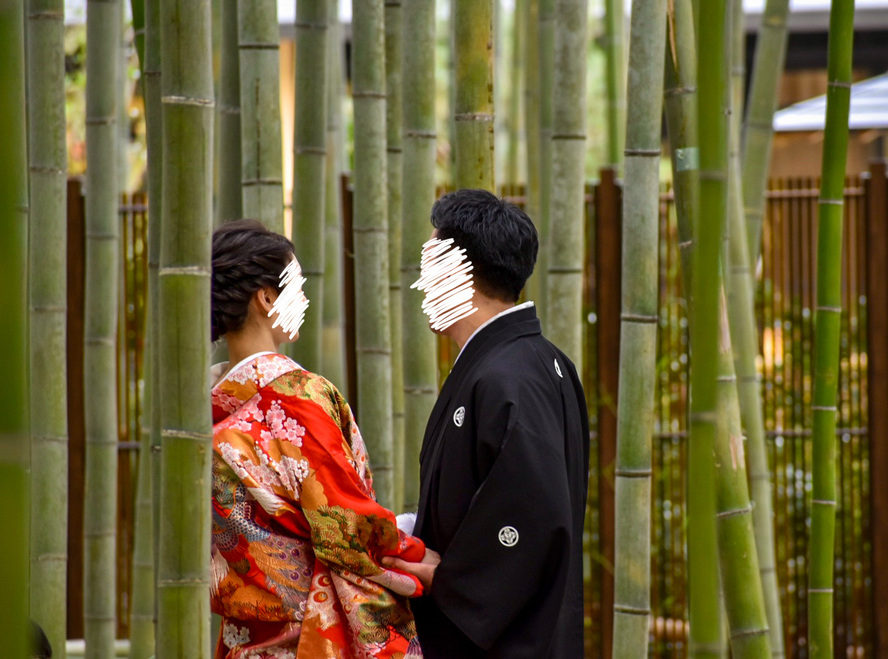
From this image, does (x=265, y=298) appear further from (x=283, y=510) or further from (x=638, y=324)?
(x=638, y=324)

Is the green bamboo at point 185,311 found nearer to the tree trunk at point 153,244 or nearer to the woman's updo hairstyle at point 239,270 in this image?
the tree trunk at point 153,244

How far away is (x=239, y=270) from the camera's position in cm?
130

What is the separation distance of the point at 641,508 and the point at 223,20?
117 centimetres

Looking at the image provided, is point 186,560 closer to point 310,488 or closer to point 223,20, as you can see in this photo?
point 310,488

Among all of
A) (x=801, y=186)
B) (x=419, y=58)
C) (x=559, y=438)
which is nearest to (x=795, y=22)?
(x=801, y=186)

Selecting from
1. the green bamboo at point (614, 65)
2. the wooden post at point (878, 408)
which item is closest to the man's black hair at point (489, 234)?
the green bamboo at point (614, 65)

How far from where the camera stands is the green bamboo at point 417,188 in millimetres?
1761

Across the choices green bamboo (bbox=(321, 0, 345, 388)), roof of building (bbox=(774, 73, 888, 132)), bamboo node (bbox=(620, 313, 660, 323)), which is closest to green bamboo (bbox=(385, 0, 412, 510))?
green bamboo (bbox=(321, 0, 345, 388))

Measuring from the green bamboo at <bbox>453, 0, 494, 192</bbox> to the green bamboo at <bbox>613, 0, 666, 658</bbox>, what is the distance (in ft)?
0.75

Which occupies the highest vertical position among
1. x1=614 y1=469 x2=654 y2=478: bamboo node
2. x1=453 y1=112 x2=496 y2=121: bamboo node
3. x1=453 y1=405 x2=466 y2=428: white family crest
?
x1=453 y1=112 x2=496 y2=121: bamboo node

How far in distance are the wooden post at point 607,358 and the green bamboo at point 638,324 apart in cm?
173

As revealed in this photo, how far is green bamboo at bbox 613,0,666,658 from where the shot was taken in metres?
1.57

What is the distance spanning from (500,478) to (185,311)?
0.47m

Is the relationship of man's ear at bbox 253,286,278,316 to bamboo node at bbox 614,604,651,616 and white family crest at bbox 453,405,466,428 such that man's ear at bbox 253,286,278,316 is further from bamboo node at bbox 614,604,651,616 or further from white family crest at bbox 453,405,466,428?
bamboo node at bbox 614,604,651,616
